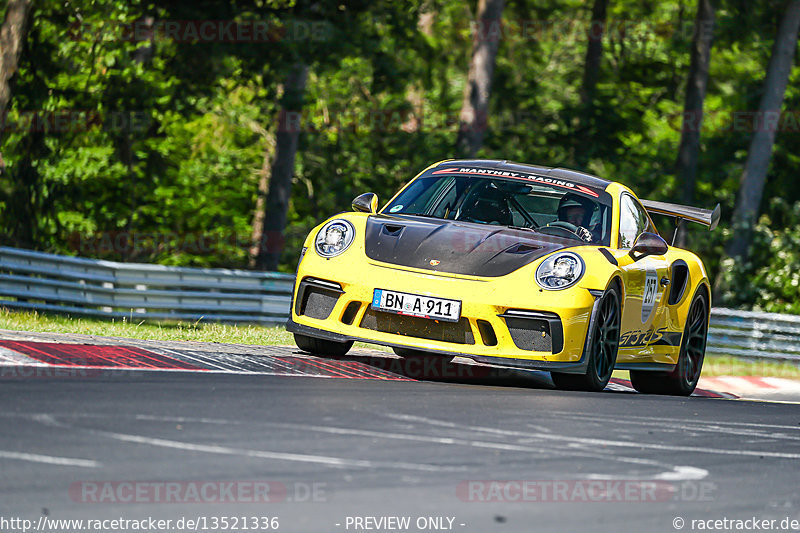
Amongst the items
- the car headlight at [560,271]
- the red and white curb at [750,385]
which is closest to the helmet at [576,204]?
the car headlight at [560,271]

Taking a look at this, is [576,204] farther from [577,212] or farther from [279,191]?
[279,191]

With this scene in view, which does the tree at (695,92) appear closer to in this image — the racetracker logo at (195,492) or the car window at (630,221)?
the car window at (630,221)

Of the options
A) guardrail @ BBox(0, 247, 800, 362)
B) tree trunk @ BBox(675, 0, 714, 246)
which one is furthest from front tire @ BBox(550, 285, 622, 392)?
tree trunk @ BBox(675, 0, 714, 246)

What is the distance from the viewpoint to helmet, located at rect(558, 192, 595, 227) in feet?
31.4

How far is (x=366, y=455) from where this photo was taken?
17.8ft

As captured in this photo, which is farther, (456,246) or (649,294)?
(649,294)

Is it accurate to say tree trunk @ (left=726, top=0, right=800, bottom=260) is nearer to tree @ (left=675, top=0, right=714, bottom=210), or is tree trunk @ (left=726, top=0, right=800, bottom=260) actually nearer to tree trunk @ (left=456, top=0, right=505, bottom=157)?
tree @ (left=675, top=0, right=714, bottom=210)

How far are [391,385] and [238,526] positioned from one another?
360cm

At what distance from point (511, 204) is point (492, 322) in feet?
5.59

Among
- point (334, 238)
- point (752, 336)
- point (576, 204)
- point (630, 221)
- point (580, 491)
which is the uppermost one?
point (576, 204)

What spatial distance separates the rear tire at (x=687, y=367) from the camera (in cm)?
1071

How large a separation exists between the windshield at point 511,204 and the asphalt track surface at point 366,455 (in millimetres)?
1968

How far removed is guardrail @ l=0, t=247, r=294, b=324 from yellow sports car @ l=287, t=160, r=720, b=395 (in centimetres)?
569

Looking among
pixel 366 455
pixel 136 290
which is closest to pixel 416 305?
pixel 366 455
